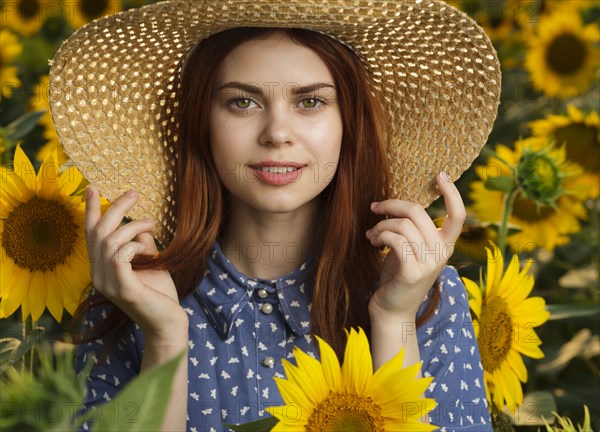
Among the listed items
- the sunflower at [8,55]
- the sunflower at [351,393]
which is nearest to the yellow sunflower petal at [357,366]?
the sunflower at [351,393]

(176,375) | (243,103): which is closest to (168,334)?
(176,375)

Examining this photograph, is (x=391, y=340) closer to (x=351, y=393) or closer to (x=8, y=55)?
(x=351, y=393)

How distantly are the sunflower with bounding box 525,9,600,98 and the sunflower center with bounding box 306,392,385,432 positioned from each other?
1648 mm

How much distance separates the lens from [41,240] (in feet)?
3.34

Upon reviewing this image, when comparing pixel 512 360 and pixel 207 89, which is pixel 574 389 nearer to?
pixel 512 360

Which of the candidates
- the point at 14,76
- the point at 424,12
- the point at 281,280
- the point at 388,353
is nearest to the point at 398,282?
the point at 388,353

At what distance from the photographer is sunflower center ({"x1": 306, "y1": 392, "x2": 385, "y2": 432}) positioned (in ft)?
2.19

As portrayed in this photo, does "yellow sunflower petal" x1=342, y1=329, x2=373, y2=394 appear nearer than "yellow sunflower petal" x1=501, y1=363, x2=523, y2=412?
Yes

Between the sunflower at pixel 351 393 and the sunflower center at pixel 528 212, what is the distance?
1.06m

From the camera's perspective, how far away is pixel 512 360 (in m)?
1.12

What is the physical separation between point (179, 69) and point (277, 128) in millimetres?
197

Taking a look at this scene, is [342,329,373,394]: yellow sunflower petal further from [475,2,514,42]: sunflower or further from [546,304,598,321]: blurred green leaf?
[475,2,514,42]: sunflower

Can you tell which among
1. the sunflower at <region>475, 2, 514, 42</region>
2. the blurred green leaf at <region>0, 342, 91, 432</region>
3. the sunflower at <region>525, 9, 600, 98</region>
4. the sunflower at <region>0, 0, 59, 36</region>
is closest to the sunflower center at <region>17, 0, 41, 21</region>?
the sunflower at <region>0, 0, 59, 36</region>

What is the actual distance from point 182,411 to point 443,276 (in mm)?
358
